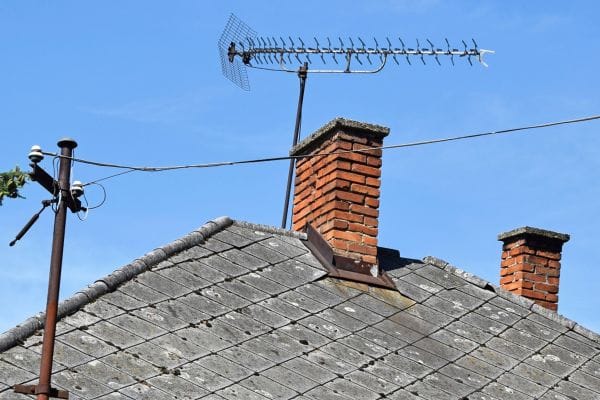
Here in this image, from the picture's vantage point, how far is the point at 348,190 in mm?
14047

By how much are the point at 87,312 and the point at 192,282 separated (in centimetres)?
125

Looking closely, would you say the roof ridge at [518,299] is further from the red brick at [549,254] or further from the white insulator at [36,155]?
the white insulator at [36,155]

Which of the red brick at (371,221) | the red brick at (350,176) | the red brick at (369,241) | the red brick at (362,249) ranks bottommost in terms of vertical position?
the red brick at (362,249)

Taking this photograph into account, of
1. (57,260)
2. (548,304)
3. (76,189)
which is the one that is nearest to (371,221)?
Answer: (548,304)

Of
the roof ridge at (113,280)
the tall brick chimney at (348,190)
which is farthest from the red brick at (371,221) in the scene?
the roof ridge at (113,280)

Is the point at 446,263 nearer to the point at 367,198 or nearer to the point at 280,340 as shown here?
the point at 367,198

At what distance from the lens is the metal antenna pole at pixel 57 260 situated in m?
9.37

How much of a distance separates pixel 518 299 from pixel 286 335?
2989mm

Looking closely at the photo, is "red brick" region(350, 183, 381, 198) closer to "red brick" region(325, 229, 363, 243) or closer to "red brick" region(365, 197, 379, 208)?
"red brick" region(365, 197, 379, 208)

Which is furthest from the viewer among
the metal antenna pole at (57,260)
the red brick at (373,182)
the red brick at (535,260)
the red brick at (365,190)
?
the red brick at (535,260)

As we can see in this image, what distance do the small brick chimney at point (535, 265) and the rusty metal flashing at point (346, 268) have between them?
2.34 meters

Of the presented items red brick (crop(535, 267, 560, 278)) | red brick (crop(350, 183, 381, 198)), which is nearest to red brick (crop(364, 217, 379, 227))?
red brick (crop(350, 183, 381, 198))

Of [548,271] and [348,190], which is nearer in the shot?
[348,190]

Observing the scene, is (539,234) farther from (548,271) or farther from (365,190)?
(365,190)
